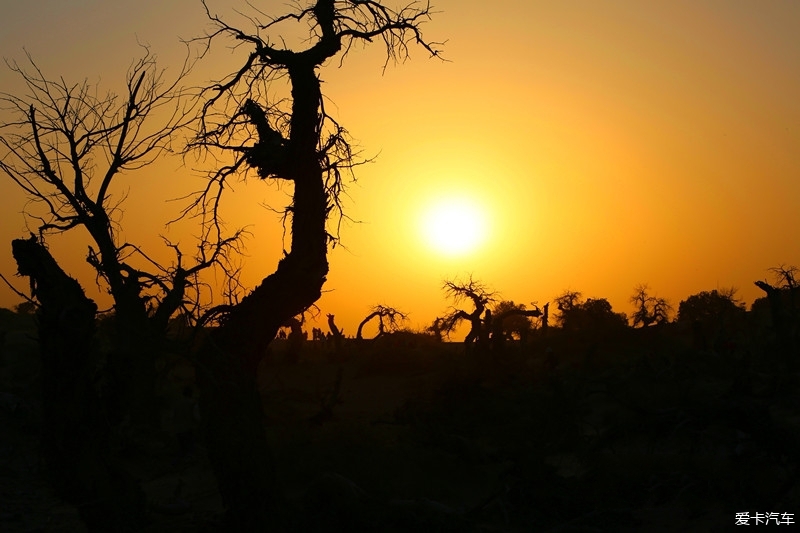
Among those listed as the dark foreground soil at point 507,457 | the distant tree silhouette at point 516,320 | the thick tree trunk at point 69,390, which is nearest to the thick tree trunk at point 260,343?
the dark foreground soil at point 507,457

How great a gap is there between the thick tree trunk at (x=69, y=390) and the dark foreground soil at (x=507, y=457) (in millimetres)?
610

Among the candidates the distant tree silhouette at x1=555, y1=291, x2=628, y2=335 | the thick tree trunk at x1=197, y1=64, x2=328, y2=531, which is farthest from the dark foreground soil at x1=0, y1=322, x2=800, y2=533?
the distant tree silhouette at x1=555, y1=291, x2=628, y2=335

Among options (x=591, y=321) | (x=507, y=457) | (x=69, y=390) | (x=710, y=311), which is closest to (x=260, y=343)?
(x=69, y=390)

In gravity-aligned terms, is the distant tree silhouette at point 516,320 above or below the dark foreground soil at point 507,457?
above

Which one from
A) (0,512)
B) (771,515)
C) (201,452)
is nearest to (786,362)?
(771,515)

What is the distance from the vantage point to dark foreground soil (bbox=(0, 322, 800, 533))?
31.5 feet

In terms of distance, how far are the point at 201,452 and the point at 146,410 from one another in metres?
2.42

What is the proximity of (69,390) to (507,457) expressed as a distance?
28.3 ft

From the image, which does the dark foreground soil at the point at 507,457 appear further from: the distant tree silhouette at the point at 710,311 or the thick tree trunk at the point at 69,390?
→ the distant tree silhouette at the point at 710,311

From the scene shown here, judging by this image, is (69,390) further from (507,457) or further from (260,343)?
(507,457)

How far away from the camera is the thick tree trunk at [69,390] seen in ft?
23.4

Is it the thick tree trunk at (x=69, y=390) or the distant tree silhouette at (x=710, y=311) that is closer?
the thick tree trunk at (x=69, y=390)

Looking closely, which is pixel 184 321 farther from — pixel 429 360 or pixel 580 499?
pixel 429 360

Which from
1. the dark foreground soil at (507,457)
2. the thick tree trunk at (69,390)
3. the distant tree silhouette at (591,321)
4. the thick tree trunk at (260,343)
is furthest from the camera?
the distant tree silhouette at (591,321)
